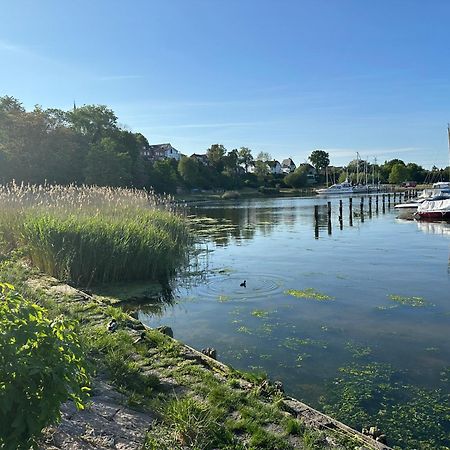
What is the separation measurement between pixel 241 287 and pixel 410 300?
14.2ft

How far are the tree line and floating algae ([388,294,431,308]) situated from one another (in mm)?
42626

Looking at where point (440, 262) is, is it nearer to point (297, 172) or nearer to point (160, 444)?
point (160, 444)

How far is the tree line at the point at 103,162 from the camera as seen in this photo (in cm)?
5016

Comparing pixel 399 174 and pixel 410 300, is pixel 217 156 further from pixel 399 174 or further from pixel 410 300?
pixel 410 300

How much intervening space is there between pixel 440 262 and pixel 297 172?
11035 cm

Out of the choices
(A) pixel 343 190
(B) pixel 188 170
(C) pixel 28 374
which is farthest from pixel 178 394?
(A) pixel 343 190

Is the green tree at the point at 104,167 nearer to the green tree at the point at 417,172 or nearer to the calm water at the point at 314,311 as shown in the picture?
the calm water at the point at 314,311

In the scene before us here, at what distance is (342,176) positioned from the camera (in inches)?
4983

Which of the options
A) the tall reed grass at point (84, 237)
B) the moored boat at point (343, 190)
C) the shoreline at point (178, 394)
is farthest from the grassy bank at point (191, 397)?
the moored boat at point (343, 190)

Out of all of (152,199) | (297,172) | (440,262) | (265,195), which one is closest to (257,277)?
(440,262)

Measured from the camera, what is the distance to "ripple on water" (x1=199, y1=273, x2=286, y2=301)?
11.9 m

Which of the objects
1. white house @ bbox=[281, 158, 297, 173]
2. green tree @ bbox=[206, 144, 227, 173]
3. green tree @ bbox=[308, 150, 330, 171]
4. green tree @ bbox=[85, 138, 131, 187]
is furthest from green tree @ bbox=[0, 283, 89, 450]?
white house @ bbox=[281, 158, 297, 173]

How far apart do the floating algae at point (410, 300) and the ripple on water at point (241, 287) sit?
9.37ft

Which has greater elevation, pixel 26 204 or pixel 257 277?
pixel 26 204
